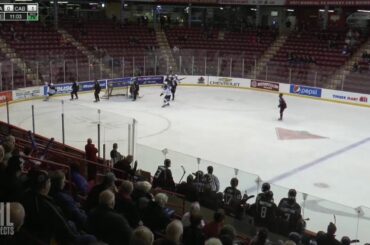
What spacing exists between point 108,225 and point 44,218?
493mm

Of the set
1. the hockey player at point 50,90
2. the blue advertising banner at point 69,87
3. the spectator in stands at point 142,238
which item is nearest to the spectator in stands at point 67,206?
the spectator in stands at point 142,238

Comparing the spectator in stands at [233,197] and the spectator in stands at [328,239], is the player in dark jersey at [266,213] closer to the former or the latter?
the spectator in stands at [233,197]

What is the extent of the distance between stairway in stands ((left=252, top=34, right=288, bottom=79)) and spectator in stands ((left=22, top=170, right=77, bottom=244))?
23.9m

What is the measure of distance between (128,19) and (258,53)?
12.2m

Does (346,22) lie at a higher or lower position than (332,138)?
higher

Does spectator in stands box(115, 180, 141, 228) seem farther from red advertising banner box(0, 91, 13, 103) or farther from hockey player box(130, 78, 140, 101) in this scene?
hockey player box(130, 78, 140, 101)

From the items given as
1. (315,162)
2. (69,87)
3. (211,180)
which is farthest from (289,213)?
(69,87)

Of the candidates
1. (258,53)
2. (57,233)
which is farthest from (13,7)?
(258,53)

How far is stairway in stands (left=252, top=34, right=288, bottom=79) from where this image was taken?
2725cm

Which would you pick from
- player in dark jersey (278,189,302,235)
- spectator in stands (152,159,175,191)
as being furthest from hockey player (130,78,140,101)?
player in dark jersey (278,189,302,235)

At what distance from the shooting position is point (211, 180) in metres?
8.03

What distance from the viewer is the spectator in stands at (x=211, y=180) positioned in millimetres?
7887

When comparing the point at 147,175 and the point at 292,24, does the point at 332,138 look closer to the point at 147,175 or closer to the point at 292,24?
the point at 147,175

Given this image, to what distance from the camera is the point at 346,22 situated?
33.3 m
